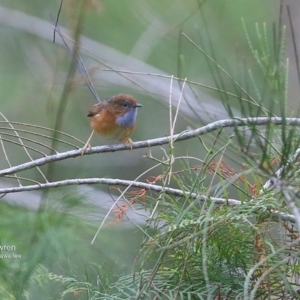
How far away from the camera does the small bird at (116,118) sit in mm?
3410

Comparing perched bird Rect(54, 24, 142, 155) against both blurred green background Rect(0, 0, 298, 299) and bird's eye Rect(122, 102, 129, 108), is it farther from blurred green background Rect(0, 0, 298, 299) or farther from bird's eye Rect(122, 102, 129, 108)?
blurred green background Rect(0, 0, 298, 299)

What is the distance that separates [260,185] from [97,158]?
5074 millimetres

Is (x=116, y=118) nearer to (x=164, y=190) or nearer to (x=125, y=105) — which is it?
(x=125, y=105)

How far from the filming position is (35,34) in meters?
6.42

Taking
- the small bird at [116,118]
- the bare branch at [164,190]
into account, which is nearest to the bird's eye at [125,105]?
the small bird at [116,118]

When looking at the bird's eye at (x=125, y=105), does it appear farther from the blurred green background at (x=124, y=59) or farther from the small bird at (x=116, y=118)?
the blurred green background at (x=124, y=59)

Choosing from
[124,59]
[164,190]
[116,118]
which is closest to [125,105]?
[116,118]

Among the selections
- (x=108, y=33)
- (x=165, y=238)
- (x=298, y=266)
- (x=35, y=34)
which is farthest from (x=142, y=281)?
(x=108, y=33)

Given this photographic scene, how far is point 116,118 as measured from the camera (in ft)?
11.3

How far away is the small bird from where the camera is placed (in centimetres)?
341

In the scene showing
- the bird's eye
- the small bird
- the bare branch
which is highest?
the bare branch

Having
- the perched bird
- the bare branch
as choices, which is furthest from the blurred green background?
the bare branch

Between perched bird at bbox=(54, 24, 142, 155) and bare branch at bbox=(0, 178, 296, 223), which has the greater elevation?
bare branch at bbox=(0, 178, 296, 223)

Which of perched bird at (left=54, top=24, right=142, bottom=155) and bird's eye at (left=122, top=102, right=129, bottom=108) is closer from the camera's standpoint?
perched bird at (left=54, top=24, right=142, bottom=155)
